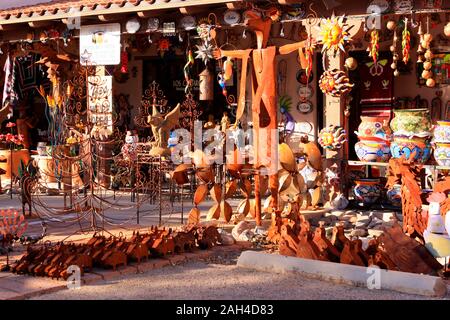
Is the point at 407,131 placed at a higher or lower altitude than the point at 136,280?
higher

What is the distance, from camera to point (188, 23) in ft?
37.2

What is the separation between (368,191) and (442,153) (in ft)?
4.13

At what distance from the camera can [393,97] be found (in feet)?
40.4

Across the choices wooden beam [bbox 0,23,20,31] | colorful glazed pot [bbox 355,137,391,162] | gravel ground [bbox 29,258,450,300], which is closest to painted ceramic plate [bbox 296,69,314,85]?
colorful glazed pot [bbox 355,137,391,162]

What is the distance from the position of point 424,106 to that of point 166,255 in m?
7.01

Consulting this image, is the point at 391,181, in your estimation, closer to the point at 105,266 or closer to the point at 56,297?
the point at 105,266

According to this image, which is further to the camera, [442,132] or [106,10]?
[106,10]

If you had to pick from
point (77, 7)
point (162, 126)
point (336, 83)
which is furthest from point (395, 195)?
point (77, 7)

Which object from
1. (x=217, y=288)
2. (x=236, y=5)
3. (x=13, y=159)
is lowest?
(x=217, y=288)

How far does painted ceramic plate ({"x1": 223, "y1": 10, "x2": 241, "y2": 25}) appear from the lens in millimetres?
10773

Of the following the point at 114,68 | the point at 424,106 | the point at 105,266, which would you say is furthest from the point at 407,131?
the point at 114,68

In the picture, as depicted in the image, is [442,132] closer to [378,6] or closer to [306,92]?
[378,6]

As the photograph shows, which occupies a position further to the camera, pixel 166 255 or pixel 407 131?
pixel 407 131

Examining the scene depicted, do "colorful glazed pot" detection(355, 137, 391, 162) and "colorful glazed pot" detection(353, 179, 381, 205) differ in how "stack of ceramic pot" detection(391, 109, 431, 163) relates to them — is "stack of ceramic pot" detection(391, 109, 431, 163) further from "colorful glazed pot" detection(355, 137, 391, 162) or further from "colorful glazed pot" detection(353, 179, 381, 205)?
"colorful glazed pot" detection(353, 179, 381, 205)
